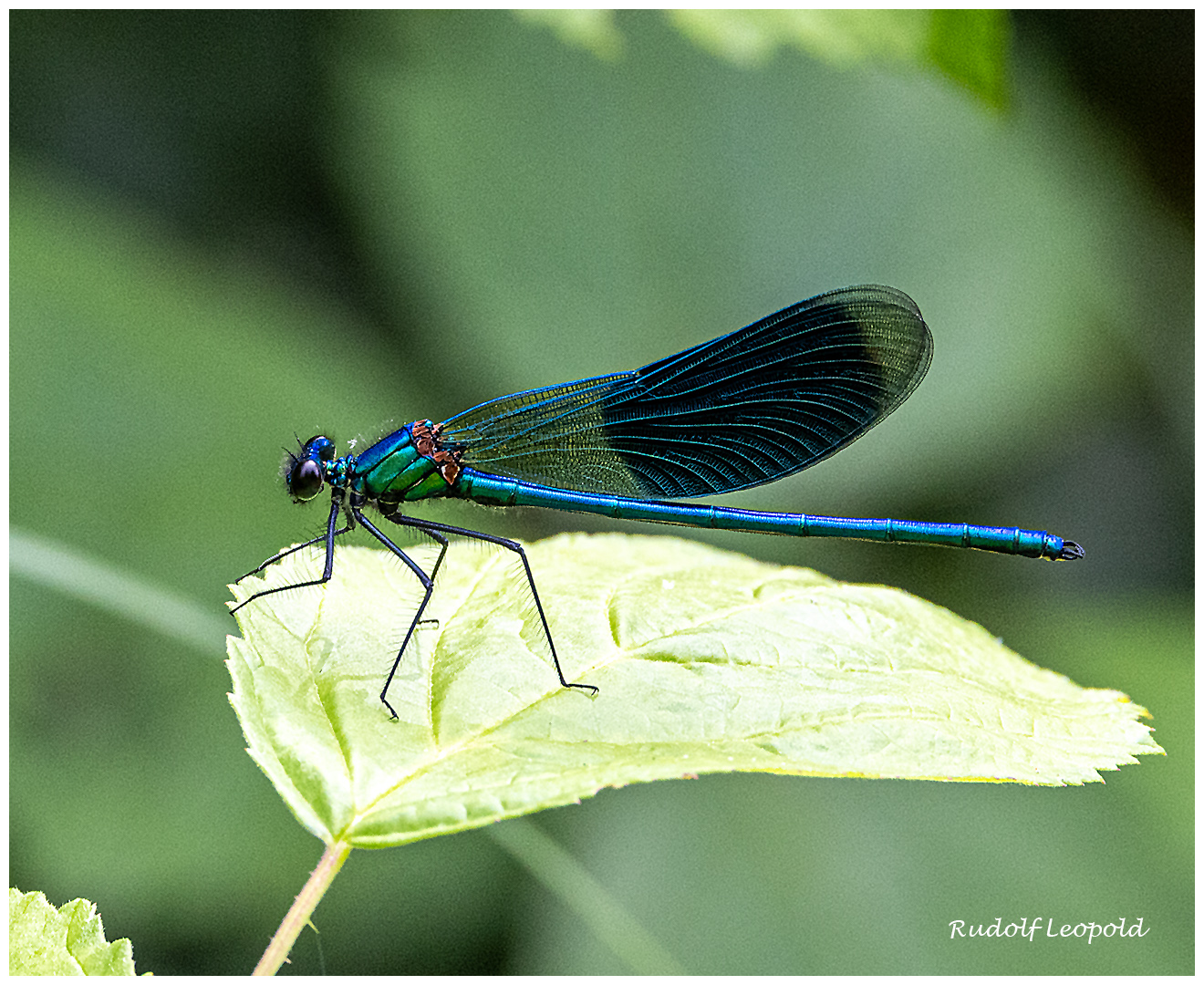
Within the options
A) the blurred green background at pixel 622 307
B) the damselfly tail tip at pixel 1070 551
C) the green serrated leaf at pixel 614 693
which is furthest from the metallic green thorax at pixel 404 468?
the damselfly tail tip at pixel 1070 551

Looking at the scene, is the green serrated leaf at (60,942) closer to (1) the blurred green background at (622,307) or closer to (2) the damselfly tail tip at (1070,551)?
(1) the blurred green background at (622,307)

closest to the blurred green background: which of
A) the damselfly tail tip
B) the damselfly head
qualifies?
the damselfly head

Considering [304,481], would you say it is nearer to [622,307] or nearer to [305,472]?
[305,472]

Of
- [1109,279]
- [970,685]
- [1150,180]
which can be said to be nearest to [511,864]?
[970,685]

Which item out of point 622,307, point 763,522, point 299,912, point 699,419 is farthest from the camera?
point 622,307

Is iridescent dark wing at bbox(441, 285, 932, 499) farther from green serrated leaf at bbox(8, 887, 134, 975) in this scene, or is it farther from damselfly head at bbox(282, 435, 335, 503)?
green serrated leaf at bbox(8, 887, 134, 975)

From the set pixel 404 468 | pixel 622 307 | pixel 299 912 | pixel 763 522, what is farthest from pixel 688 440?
pixel 299 912
